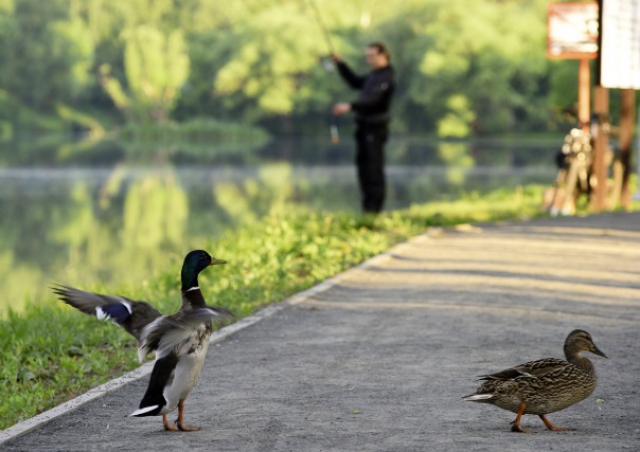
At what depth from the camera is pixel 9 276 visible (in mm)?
16500

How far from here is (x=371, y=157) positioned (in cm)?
1683

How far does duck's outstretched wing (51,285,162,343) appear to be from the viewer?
594 centimetres

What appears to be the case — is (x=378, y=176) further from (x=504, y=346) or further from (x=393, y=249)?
(x=504, y=346)

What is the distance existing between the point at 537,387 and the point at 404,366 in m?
2.09

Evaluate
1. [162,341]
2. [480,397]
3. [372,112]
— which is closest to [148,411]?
[162,341]

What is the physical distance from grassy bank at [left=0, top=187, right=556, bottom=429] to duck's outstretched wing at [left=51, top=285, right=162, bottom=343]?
122 centimetres

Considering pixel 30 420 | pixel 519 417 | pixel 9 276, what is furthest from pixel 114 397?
pixel 9 276

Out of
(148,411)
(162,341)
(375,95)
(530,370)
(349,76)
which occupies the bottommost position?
(148,411)

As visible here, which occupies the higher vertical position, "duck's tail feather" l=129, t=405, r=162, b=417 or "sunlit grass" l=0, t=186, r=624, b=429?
"duck's tail feather" l=129, t=405, r=162, b=417

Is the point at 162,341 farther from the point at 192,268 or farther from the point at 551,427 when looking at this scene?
the point at 551,427

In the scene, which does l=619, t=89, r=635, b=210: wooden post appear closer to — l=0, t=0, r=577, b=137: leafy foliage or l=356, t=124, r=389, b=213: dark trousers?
l=356, t=124, r=389, b=213: dark trousers

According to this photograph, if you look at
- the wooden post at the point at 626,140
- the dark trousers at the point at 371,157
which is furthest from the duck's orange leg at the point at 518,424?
the wooden post at the point at 626,140

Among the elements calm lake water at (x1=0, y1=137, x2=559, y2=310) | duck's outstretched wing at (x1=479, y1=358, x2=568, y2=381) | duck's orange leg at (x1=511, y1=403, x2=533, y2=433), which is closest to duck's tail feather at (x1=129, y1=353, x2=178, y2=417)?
duck's outstretched wing at (x1=479, y1=358, x2=568, y2=381)

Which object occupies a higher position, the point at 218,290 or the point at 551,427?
the point at 551,427
